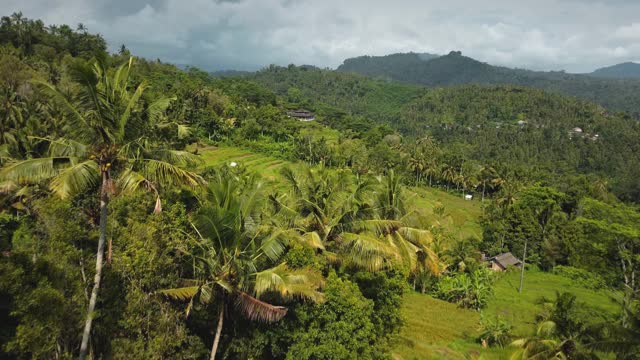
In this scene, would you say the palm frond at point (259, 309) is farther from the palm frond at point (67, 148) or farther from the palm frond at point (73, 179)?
the palm frond at point (67, 148)

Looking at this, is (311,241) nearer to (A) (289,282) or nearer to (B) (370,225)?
(B) (370,225)

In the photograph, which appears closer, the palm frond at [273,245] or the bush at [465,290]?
the palm frond at [273,245]

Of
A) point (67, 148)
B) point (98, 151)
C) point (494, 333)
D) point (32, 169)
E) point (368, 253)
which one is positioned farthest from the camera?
point (494, 333)

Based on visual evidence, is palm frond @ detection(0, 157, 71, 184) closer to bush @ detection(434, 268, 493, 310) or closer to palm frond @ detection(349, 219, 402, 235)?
palm frond @ detection(349, 219, 402, 235)

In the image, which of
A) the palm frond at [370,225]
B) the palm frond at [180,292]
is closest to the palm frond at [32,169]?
the palm frond at [180,292]

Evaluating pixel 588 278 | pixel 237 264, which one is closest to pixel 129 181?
pixel 237 264

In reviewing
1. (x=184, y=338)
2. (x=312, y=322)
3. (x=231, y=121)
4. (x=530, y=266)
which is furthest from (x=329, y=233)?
(x=231, y=121)

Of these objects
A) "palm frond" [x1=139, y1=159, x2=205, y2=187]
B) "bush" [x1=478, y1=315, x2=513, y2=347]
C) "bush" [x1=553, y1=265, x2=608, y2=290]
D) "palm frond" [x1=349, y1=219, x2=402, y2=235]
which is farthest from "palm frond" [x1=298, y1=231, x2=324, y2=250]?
"bush" [x1=478, y1=315, x2=513, y2=347]
